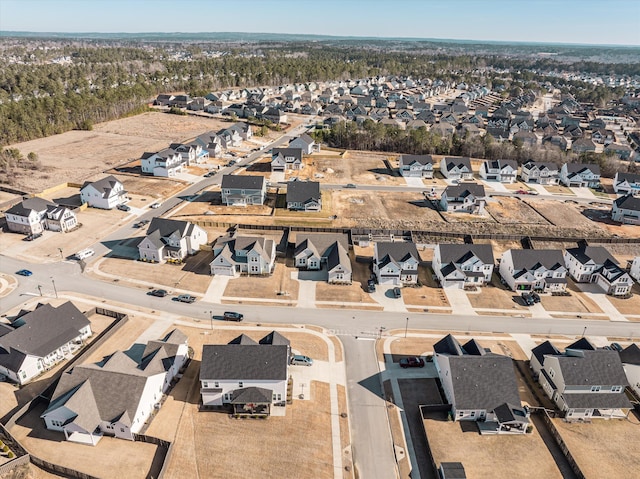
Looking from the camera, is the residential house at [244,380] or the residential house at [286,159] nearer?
the residential house at [244,380]

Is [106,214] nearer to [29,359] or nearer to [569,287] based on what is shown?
[29,359]

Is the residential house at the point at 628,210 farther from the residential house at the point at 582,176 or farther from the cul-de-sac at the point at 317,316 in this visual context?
the residential house at the point at 582,176

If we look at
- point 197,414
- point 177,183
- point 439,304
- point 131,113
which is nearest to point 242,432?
point 197,414

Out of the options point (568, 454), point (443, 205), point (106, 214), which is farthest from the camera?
point (443, 205)

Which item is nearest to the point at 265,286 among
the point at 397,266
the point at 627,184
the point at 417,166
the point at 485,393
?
the point at 397,266

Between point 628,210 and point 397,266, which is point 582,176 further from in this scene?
point 397,266

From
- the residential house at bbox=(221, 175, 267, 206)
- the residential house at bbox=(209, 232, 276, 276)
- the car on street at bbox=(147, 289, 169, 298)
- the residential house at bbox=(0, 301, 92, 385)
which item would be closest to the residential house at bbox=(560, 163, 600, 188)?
the residential house at bbox=(221, 175, 267, 206)

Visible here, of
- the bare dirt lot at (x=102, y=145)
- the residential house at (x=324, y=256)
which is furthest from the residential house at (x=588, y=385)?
the bare dirt lot at (x=102, y=145)
